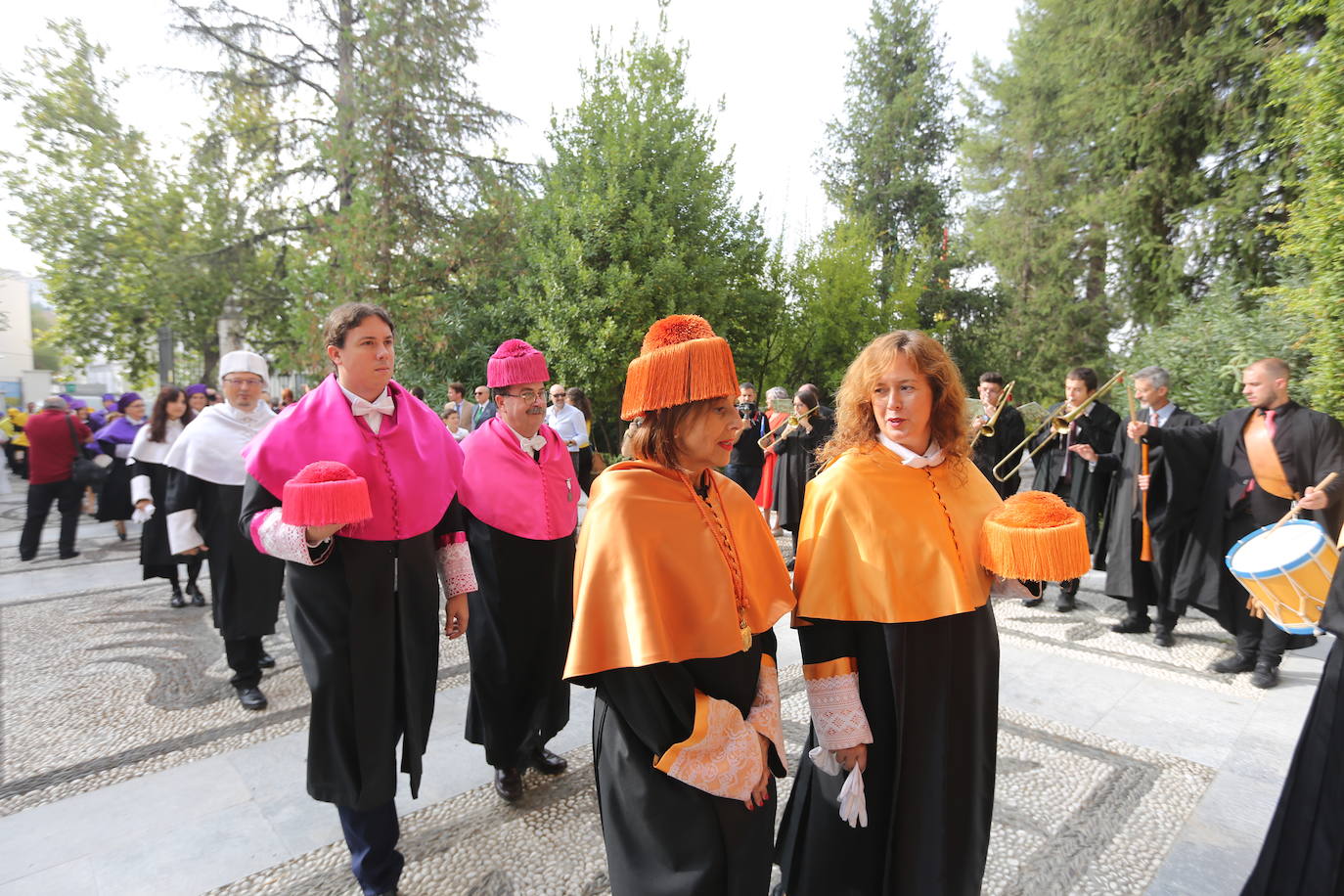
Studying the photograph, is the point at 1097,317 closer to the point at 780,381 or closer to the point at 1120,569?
the point at 780,381

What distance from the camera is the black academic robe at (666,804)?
5.40 ft

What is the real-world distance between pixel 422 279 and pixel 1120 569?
46.1 feet

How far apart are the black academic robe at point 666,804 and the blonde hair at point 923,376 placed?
93 cm

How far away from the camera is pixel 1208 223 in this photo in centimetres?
A: 1084

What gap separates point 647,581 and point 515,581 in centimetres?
184

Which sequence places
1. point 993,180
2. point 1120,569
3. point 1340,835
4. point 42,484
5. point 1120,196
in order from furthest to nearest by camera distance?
point 993,180
point 1120,196
point 42,484
point 1120,569
point 1340,835

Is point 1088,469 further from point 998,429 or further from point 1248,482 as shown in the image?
point 1248,482

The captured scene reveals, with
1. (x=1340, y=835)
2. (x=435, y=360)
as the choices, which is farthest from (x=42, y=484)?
(x=1340, y=835)

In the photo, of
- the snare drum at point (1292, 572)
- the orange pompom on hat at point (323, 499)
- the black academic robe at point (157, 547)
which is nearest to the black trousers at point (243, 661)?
the black academic robe at point (157, 547)

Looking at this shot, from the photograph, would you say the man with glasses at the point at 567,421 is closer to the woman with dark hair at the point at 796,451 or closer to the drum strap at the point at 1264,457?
the woman with dark hair at the point at 796,451

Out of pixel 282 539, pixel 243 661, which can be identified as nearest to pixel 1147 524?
pixel 282 539

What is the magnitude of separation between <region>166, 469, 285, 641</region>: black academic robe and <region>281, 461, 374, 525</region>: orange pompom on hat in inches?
107

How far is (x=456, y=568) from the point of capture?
117 inches

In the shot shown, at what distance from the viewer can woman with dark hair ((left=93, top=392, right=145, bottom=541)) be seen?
8875mm
